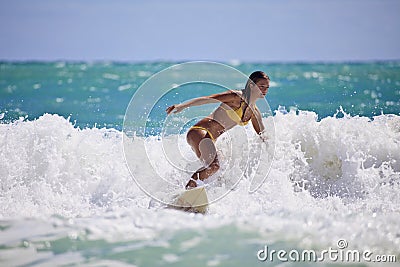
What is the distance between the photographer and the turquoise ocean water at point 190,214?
15.0 feet

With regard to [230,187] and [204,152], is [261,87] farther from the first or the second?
[230,187]

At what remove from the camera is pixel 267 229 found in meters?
4.80

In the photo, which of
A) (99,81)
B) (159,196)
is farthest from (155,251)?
(99,81)

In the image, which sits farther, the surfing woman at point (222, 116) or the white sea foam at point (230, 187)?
the surfing woman at point (222, 116)

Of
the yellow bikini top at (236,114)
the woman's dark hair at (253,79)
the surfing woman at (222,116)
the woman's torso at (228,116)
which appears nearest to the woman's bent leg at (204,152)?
the surfing woman at (222,116)

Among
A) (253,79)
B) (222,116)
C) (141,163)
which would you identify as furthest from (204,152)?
(141,163)

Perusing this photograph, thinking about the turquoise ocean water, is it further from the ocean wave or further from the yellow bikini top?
the yellow bikini top

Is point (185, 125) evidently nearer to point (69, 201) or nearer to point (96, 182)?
point (96, 182)

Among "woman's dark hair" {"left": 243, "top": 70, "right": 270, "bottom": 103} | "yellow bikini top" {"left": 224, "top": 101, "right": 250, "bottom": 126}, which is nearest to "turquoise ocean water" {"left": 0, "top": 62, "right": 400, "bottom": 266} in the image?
"yellow bikini top" {"left": 224, "top": 101, "right": 250, "bottom": 126}

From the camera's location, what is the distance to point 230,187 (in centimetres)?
650

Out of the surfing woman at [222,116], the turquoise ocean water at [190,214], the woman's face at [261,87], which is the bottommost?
the turquoise ocean water at [190,214]

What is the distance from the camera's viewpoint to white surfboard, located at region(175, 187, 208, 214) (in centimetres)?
566

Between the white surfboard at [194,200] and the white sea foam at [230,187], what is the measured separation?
6.7 inches

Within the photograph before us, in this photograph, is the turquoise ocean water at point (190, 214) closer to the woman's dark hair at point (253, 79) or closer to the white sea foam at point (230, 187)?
the white sea foam at point (230, 187)
